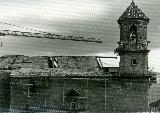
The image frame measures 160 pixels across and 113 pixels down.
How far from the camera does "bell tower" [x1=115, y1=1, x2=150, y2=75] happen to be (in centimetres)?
3981

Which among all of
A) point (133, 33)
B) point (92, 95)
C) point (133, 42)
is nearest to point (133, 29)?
point (133, 33)

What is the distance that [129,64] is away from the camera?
40812mm

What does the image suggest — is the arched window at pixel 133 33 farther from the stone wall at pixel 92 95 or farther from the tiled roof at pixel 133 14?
the stone wall at pixel 92 95

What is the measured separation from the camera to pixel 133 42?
4012 centimetres

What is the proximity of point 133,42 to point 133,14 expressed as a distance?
297 centimetres

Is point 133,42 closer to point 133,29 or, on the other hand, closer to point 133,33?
point 133,33

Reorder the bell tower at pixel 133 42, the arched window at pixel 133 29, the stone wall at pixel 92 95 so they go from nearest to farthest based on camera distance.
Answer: the bell tower at pixel 133 42 → the arched window at pixel 133 29 → the stone wall at pixel 92 95

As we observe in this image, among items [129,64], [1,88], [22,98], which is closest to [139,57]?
[129,64]

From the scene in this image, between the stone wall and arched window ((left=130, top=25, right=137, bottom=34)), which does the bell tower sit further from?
the stone wall

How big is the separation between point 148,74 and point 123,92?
10.9ft

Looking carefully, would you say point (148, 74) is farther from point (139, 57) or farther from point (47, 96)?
point (47, 96)

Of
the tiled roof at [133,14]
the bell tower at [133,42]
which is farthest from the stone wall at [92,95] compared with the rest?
the tiled roof at [133,14]

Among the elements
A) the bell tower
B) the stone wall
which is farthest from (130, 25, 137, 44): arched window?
the stone wall

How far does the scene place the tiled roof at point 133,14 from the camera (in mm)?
39875
